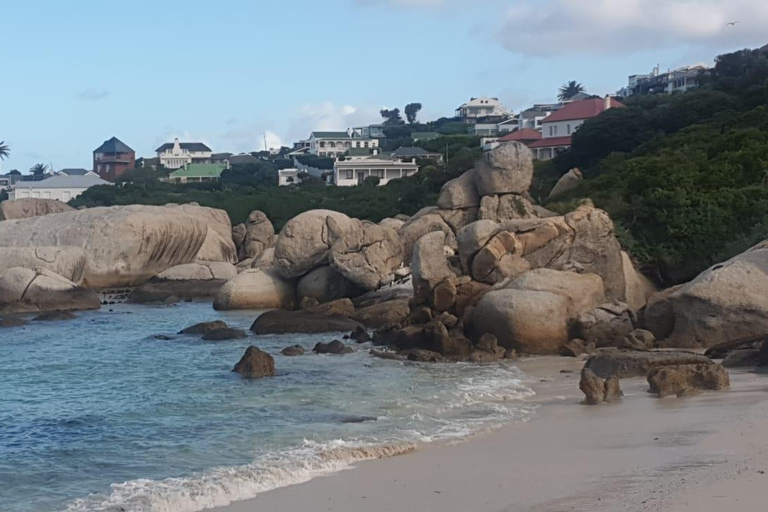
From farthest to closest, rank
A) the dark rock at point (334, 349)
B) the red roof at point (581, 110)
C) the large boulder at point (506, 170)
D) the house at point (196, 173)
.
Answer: the house at point (196, 173)
the red roof at point (581, 110)
the large boulder at point (506, 170)
the dark rock at point (334, 349)

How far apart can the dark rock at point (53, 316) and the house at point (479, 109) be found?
105892mm

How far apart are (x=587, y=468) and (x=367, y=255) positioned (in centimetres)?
1647

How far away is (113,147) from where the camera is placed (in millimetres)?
116625

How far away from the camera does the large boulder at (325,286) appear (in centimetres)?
2545

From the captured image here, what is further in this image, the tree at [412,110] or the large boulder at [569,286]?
the tree at [412,110]

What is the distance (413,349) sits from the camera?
1719 centimetres

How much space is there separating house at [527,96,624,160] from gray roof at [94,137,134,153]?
62.8 meters

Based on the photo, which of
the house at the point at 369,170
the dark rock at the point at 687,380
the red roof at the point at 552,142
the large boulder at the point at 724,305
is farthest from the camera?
the house at the point at 369,170

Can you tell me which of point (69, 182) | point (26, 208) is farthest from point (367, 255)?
point (69, 182)

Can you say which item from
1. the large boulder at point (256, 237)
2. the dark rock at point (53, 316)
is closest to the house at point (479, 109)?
the large boulder at point (256, 237)

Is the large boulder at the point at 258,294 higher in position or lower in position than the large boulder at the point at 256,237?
lower

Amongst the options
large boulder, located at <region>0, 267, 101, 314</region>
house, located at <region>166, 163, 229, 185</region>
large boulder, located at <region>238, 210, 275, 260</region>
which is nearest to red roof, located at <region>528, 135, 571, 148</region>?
large boulder, located at <region>238, 210, 275, 260</region>

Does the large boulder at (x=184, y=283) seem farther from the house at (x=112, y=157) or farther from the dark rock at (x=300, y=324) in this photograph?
the house at (x=112, y=157)

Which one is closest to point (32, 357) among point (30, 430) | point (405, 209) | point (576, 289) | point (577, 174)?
point (30, 430)
